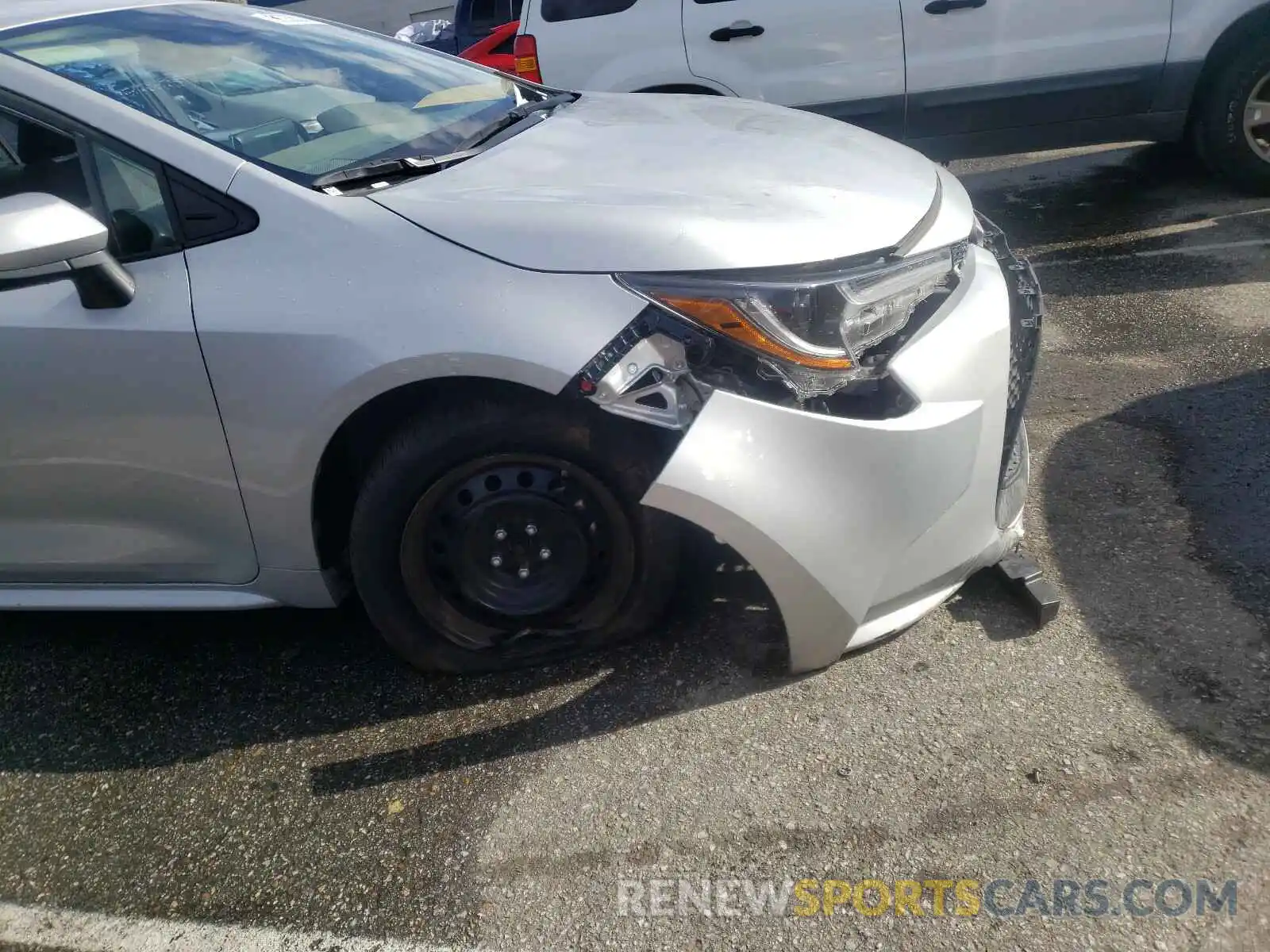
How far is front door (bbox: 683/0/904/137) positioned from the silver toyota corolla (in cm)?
331

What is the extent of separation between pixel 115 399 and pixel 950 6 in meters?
4.82

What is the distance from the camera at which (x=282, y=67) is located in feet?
9.70

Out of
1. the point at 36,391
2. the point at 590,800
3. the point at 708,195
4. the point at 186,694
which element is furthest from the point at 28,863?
the point at 708,195

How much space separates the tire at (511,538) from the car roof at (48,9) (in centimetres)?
152

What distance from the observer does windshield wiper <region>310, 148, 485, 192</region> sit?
2363 mm

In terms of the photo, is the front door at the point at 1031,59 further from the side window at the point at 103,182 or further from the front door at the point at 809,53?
the side window at the point at 103,182

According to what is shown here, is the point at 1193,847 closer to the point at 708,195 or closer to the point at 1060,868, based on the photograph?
the point at 1060,868

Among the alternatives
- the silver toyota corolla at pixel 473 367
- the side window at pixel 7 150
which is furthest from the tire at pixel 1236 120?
the side window at pixel 7 150

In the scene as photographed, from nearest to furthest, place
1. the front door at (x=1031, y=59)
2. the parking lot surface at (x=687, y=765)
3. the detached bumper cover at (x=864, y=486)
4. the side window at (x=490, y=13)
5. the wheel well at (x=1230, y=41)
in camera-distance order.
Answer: the parking lot surface at (x=687, y=765) < the detached bumper cover at (x=864, y=486) < the wheel well at (x=1230, y=41) < the front door at (x=1031, y=59) < the side window at (x=490, y=13)

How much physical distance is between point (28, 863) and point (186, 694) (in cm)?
55

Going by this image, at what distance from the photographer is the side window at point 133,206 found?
2.34m

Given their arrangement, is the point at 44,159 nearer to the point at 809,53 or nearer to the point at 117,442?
the point at 117,442

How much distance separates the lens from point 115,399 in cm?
237

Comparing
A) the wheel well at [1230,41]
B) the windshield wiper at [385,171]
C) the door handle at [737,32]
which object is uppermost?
the windshield wiper at [385,171]
